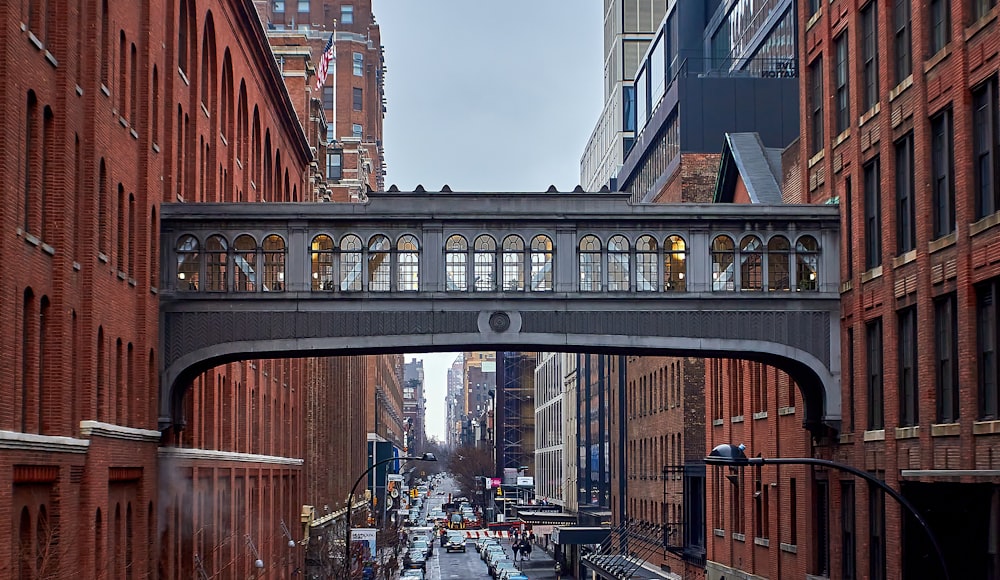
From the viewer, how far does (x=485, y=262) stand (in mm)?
38375

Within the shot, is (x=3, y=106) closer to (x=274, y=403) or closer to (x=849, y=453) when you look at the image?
(x=849, y=453)

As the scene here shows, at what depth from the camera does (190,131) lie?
4303cm

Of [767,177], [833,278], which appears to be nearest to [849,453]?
[833,278]

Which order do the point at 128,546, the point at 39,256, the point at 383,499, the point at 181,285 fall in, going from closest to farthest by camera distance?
1. the point at 39,256
2. the point at 128,546
3. the point at 181,285
4. the point at 383,499

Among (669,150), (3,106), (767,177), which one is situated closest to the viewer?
(3,106)

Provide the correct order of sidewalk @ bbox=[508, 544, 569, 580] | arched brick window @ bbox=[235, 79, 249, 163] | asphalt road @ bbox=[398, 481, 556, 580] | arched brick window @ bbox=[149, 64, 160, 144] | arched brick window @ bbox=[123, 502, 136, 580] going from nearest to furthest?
arched brick window @ bbox=[123, 502, 136, 580] < arched brick window @ bbox=[149, 64, 160, 144] < arched brick window @ bbox=[235, 79, 249, 163] < asphalt road @ bbox=[398, 481, 556, 580] < sidewalk @ bbox=[508, 544, 569, 580]

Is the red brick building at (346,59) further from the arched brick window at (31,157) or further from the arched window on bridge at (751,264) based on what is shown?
the arched brick window at (31,157)

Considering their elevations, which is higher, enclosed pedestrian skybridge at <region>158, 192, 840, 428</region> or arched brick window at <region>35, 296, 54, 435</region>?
enclosed pedestrian skybridge at <region>158, 192, 840, 428</region>

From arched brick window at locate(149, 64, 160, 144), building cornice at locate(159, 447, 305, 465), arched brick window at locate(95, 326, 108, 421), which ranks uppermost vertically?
arched brick window at locate(149, 64, 160, 144)

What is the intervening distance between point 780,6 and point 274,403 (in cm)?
2634

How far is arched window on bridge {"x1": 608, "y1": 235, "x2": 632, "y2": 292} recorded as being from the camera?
126 ft

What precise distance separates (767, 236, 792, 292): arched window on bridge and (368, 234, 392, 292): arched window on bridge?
9335 mm

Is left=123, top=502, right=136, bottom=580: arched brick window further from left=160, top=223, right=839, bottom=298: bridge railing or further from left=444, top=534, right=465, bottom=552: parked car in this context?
left=444, top=534, right=465, bottom=552: parked car

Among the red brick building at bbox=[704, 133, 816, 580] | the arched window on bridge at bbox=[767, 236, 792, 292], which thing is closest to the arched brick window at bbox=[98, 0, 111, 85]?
the red brick building at bbox=[704, 133, 816, 580]
